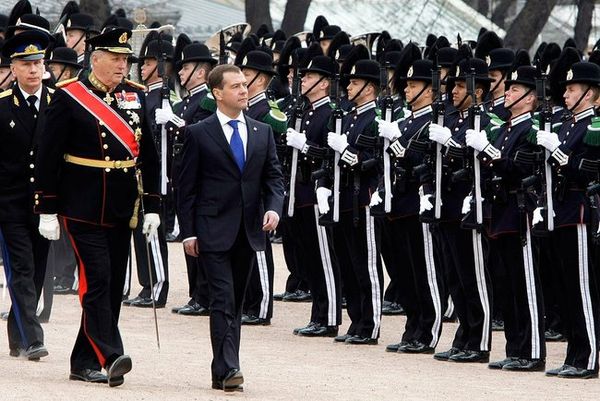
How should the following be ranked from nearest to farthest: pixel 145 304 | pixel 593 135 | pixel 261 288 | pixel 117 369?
pixel 117 369 → pixel 593 135 → pixel 261 288 → pixel 145 304

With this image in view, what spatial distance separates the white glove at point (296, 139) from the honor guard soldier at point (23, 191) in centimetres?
222

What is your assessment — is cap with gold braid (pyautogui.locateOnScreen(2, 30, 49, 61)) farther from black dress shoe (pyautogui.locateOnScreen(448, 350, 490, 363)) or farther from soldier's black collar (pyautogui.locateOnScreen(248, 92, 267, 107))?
black dress shoe (pyautogui.locateOnScreen(448, 350, 490, 363))

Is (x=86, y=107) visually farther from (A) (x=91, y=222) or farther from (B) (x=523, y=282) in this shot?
(B) (x=523, y=282)

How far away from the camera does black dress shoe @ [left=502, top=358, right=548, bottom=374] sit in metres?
11.3

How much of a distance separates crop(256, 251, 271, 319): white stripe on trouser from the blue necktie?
366 cm

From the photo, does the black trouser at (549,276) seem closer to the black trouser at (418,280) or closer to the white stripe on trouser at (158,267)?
the black trouser at (418,280)

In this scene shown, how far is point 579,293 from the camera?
10984 mm

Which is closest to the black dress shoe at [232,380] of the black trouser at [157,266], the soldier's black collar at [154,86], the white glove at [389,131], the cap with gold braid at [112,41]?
the cap with gold braid at [112,41]

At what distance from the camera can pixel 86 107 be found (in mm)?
9906

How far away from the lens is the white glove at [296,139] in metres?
12.9

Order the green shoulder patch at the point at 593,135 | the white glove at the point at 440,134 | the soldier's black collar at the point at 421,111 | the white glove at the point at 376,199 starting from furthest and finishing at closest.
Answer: the soldier's black collar at the point at 421,111, the white glove at the point at 376,199, the white glove at the point at 440,134, the green shoulder patch at the point at 593,135

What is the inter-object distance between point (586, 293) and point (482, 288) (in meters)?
0.88

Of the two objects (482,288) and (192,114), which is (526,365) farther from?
(192,114)

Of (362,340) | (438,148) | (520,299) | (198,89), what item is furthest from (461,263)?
(198,89)
